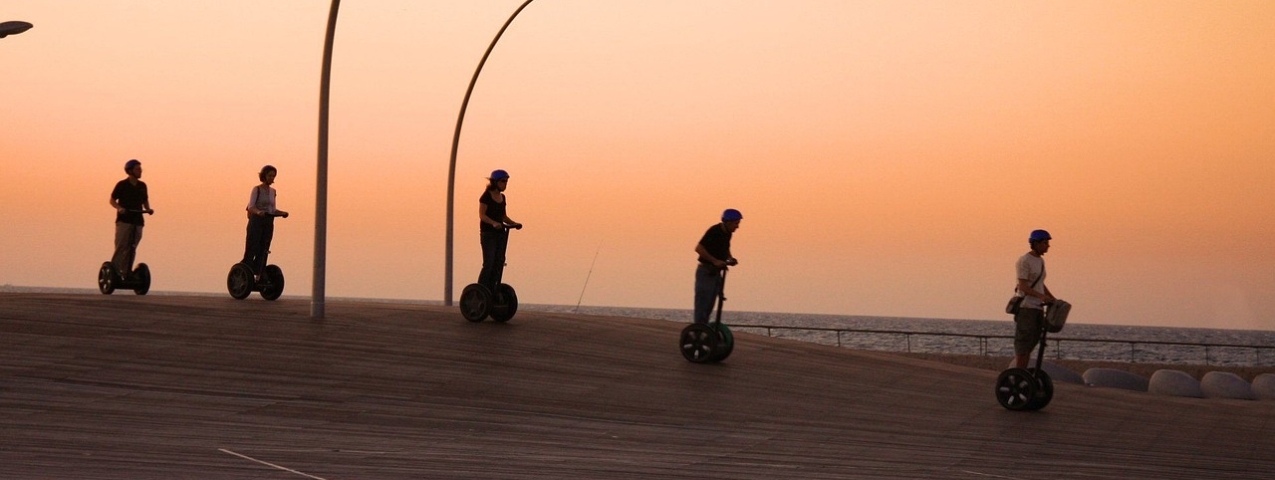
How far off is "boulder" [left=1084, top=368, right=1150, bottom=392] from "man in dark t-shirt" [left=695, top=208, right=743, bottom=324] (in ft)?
90.1

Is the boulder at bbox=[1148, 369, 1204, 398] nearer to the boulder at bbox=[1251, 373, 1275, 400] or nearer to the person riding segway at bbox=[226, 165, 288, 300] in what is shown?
the boulder at bbox=[1251, 373, 1275, 400]

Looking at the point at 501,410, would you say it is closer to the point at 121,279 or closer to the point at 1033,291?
the point at 1033,291

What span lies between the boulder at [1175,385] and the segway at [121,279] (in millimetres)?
30545

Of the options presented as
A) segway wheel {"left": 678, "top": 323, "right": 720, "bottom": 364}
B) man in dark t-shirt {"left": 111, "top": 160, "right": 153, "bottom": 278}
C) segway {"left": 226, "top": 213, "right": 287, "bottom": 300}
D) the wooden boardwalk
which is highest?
man in dark t-shirt {"left": 111, "top": 160, "right": 153, "bottom": 278}

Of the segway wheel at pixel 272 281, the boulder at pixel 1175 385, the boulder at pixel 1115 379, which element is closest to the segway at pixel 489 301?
the segway wheel at pixel 272 281

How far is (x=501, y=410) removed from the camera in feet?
41.3

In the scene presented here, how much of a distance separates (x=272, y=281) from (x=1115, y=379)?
2947 cm

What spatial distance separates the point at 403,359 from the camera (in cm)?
1512

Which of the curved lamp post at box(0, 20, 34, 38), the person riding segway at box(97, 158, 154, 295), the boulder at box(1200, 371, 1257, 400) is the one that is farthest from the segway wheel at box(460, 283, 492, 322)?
the boulder at box(1200, 371, 1257, 400)

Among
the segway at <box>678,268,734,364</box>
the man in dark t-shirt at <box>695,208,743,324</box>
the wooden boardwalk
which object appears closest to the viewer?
the wooden boardwalk

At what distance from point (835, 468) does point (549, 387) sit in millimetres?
4548

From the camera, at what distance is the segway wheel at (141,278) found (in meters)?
20.9

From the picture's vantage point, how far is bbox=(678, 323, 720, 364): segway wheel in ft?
55.0

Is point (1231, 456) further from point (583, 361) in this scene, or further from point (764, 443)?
point (583, 361)
